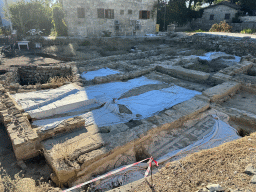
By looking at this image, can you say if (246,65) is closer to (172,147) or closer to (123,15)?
(172,147)

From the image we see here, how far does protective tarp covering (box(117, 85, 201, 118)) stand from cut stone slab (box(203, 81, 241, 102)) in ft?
1.62

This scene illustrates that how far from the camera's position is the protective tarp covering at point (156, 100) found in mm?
5363

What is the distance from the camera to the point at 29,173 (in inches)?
132

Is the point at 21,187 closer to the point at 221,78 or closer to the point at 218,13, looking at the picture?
the point at 221,78

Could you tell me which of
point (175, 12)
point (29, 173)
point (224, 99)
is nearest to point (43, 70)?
point (29, 173)

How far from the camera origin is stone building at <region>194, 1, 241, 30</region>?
80.8 feet

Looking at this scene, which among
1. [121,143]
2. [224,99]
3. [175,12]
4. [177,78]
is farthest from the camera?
[175,12]

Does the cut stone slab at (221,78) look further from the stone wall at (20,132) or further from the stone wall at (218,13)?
the stone wall at (218,13)

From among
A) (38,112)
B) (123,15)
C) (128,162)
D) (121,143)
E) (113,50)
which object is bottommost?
(128,162)

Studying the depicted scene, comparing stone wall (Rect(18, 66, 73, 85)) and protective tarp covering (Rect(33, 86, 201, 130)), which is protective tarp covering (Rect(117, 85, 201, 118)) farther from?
stone wall (Rect(18, 66, 73, 85))

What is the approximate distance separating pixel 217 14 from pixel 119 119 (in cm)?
2797

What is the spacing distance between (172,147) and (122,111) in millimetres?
1753

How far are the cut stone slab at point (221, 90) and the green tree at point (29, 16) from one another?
17.8 meters

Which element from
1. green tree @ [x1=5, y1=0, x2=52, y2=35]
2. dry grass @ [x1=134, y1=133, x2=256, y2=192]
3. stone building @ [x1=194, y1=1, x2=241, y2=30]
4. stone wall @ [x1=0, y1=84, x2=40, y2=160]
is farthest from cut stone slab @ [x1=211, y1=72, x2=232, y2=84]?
stone building @ [x1=194, y1=1, x2=241, y2=30]
